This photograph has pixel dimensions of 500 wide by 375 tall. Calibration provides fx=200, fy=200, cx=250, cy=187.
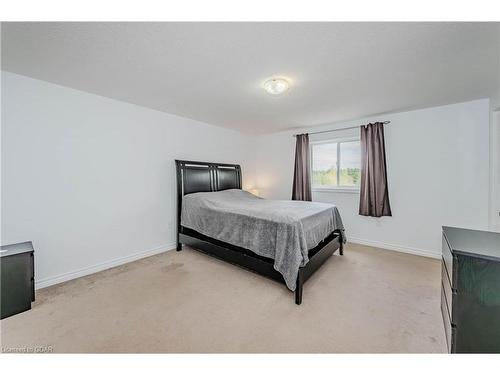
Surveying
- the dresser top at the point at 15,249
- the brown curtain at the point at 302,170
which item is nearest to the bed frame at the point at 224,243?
the brown curtain at the point at 302,170

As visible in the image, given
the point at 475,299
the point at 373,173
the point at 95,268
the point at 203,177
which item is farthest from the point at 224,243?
the point at 373,173

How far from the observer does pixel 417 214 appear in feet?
10.5

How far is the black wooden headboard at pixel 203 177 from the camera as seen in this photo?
342 centimetres

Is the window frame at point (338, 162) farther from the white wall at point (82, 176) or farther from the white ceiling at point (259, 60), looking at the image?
the white wall at point (82, 176)

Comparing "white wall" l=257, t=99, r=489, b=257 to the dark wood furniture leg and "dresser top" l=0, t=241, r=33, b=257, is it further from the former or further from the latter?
"dresser top" l=0, t=241, r=33, b=257

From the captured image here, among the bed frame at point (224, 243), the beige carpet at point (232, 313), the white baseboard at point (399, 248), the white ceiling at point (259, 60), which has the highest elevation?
the white ceiling at point (259, 60)

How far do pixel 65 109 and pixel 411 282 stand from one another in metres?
4.52

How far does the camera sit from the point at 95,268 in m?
2.59

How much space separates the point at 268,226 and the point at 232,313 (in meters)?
0.89

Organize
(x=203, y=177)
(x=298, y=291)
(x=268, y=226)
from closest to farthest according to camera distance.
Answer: (x=298, y=291) < (x=268, y=226) < (x=203, y=177)

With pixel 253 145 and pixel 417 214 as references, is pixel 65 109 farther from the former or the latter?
pixel 417 214

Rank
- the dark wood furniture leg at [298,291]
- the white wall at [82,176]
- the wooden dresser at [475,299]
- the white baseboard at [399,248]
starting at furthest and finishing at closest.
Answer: the white baseboard at [399,248] < the white wall at [82,176] < the dark wood furniture leg at [298,291] < the wooden dresser at [475,299]

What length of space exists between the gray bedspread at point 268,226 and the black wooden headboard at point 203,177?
0.20m

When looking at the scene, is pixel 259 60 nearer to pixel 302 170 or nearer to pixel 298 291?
pixel 298 291
